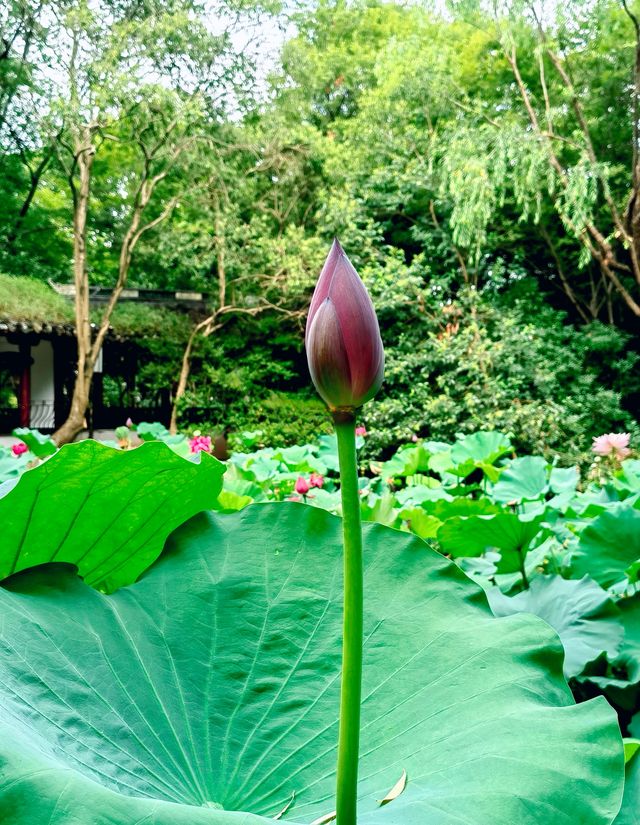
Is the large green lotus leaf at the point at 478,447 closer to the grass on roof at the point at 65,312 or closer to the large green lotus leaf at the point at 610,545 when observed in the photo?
the large green lotus leaf at the point at 610,545

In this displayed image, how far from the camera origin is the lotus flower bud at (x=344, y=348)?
289 millimetres

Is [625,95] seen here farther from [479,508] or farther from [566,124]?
[479,508]

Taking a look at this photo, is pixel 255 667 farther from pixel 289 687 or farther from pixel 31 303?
pixel 31 303

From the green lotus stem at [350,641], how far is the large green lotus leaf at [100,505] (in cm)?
20

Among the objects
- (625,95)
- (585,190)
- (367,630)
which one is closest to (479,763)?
(367,630)

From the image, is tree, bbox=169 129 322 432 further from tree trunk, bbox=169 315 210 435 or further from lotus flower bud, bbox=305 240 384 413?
lotus flower bud, bbox=305 240 384 413

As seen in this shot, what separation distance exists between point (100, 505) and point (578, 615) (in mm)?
585

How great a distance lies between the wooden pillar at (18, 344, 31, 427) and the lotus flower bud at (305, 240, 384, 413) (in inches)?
353

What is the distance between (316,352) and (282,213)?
9.24 meters

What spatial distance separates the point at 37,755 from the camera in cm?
28

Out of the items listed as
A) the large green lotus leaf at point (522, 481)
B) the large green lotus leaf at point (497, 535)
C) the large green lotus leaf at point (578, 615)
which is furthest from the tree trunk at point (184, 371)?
the large green lotus leaf at point (578, 615)

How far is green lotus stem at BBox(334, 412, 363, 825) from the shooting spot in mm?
271

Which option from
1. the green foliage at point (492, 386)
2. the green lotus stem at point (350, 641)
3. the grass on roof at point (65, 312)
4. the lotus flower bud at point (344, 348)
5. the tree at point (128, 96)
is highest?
the tree at point (128, 96)

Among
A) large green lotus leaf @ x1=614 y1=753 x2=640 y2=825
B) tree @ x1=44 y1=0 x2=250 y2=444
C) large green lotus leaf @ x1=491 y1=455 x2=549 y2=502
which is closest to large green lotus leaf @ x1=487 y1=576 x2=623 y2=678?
large green lotus leaf @ x1=614 y1=753 x2=640 y2=825
